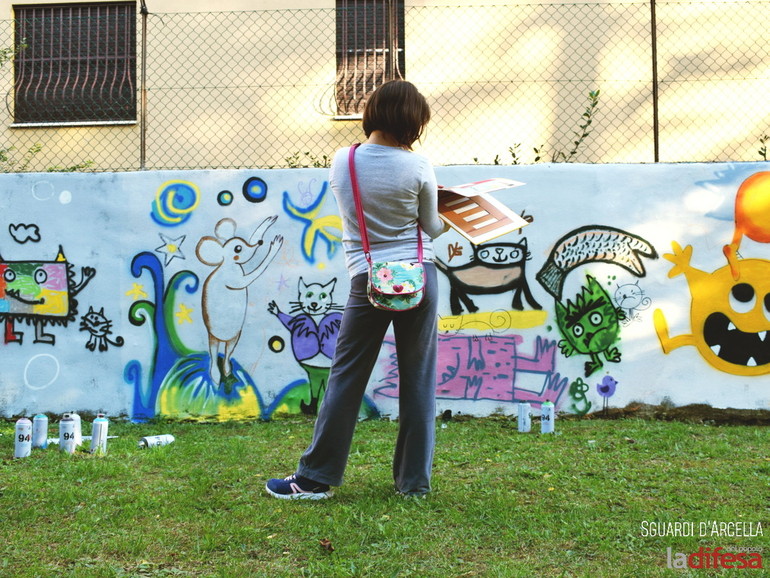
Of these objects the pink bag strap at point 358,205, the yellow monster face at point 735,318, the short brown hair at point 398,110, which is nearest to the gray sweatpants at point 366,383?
the pink bag strap at point 358,205

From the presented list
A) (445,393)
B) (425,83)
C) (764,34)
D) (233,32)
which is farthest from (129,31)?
(764,34)

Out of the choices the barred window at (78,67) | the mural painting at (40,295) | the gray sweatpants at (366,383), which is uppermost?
the barred window at (78,67)

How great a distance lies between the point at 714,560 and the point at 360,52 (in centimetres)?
797

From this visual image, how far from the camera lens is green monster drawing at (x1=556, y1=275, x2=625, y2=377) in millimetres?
5547

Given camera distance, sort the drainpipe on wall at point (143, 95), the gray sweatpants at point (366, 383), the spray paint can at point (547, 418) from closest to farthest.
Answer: the gray sweatpants at point (366, 383) → the spray paint can at point (547, 418) → the drainpipe on wall at point (143, 95)

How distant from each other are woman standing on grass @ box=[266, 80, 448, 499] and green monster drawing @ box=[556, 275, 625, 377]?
104 inches

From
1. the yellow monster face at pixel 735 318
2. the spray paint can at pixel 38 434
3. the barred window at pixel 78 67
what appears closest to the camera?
the spray paint can at pixel 38 434

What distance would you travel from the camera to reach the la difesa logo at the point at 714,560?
7.54 ft

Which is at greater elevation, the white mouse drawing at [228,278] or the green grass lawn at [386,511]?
the white mouse drawing at [228,278]

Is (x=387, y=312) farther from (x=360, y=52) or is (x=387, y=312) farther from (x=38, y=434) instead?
(x=360, y=52)

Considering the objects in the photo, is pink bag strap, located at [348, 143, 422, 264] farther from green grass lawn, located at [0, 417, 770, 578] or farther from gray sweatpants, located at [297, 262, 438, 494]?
green grass lawn, located at [0, 417, 770, 578]

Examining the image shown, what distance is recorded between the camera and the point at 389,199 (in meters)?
2.99

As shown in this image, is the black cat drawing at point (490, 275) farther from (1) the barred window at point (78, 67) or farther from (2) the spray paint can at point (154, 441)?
(1) the barred window at point (78, 67)

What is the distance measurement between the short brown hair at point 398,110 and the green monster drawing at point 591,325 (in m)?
2.89
